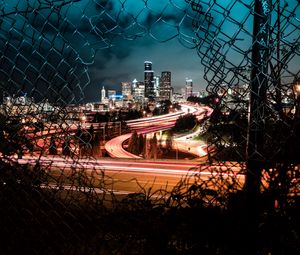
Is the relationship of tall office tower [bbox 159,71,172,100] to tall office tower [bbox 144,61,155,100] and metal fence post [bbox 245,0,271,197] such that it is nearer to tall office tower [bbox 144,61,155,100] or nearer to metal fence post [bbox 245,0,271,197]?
tall office tower [bbox 144,61,155,100]

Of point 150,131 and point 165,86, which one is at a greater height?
point 150,131

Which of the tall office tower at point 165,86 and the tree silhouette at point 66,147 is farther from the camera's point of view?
the tall office tower at point 165,86

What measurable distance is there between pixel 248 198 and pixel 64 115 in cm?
112

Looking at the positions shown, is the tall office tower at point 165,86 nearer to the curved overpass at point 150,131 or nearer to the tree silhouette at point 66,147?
the tree silhouette at point 66,147

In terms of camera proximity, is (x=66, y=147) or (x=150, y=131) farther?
(x=150, y=131)

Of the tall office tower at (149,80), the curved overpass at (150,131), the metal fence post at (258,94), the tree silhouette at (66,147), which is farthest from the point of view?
the curved overpass at (150,131)

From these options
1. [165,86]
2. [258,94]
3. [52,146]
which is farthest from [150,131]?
[258,94]

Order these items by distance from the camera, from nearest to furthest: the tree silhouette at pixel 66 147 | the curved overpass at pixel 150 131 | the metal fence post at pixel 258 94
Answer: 1. the metal fence post at pixel 258 94
2. the tree silhouette at pixel 66 147
3. the curved overpass at pixel 150 131

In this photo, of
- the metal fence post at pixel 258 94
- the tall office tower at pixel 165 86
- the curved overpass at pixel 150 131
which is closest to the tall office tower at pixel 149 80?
the tall office tower at pixel 165 86

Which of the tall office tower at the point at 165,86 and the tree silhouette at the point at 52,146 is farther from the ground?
the tall office tower at the point at 165,86

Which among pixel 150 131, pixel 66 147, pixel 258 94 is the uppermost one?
pixel 150 131

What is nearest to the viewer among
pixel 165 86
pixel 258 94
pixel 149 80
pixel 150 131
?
pixel 258 94

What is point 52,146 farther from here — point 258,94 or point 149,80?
point 258,94

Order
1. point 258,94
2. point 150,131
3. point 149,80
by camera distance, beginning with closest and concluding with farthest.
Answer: point 258,94, point 149,80, point 150,131
